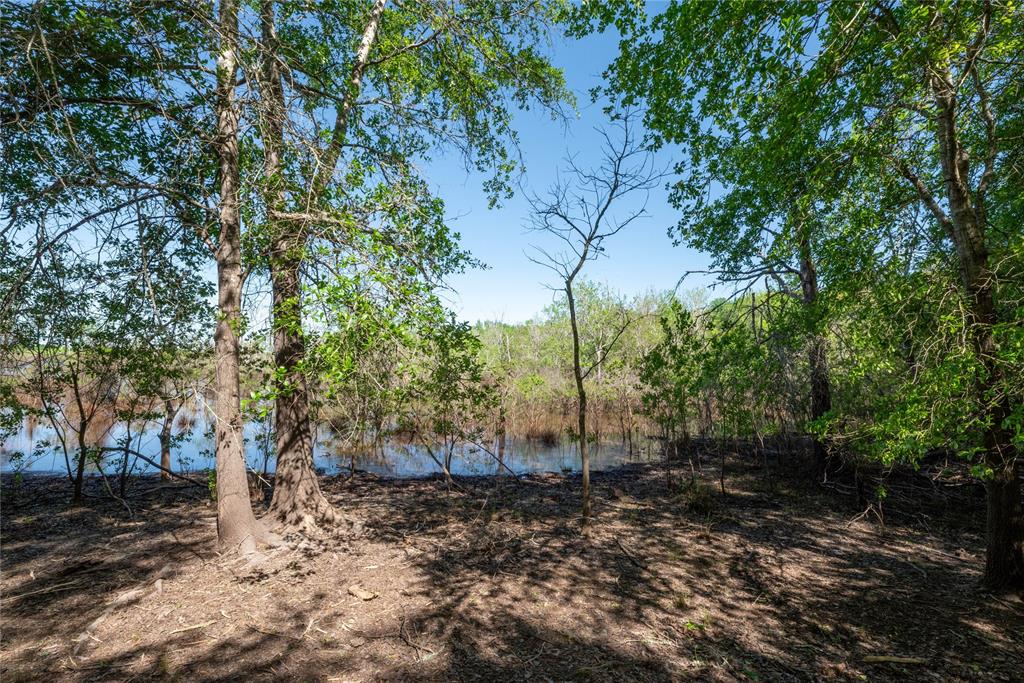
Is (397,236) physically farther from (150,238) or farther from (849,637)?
(849,637)

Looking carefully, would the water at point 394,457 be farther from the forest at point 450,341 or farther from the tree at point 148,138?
the tree at point 148,138

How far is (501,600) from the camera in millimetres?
4617

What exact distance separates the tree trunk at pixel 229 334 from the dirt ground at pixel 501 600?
47 cm

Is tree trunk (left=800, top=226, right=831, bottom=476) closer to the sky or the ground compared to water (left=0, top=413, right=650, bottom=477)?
closer to the sky

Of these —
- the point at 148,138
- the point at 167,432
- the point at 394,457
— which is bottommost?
the point at 394,457

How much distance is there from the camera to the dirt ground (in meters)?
3.59

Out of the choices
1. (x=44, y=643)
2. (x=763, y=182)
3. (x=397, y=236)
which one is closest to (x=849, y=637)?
A: (x=763, y=182)

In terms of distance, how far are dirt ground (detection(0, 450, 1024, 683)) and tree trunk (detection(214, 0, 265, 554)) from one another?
470mm

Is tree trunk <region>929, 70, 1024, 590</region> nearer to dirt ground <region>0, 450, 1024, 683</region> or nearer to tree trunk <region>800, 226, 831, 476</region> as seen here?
dirt ground <region>0, 450, 1024, 683</region>

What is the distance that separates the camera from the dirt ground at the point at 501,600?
3.59m

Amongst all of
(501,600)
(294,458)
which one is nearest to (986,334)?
(501,600)

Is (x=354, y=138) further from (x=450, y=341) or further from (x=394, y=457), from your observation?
(x=394, y=457)

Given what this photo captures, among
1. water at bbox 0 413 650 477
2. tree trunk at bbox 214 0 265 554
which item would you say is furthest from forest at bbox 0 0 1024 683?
water at bbox 0 413 650 477

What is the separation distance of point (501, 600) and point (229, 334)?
4465mm
